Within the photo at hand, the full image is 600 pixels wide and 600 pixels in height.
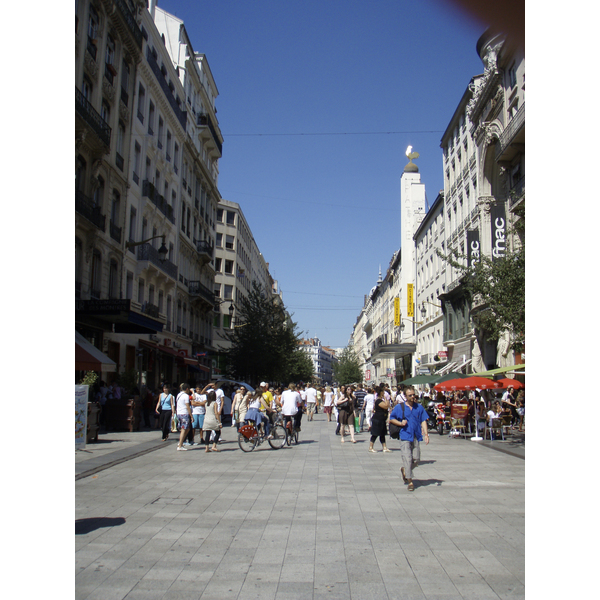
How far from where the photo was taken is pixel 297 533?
6.77m

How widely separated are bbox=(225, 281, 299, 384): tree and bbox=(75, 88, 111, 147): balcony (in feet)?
74.4

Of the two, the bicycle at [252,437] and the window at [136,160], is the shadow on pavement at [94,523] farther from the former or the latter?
the window at [136,160]

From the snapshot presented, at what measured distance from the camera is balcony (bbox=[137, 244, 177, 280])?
1247 inches

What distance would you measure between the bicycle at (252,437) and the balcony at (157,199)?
64.9 ft

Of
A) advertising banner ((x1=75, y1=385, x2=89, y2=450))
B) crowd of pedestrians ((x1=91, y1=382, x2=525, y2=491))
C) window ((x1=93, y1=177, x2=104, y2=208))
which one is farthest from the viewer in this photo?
window ((x1=93, y1=177, x2=104, y2=208))

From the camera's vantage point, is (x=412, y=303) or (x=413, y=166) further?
(x=413, y=166)

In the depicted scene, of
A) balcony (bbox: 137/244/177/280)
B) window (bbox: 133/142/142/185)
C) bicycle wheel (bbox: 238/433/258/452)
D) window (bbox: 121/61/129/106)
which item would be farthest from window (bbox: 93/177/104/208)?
bicycle wheel (bbox: 238/433/258/452)

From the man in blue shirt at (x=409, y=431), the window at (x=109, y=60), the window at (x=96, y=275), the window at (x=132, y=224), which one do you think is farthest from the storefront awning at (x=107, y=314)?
the man in blue shirt at (x=409, y=431)

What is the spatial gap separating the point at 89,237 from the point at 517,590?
2257 cm

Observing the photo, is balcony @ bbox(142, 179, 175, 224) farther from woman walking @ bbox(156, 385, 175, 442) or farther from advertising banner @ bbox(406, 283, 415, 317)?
advertising banner @ bbox(406, 283, 415, 317)

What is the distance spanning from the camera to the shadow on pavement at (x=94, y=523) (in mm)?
6816

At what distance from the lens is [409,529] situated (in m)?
7.03

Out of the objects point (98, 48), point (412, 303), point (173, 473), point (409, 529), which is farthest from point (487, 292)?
point (412, 303)
